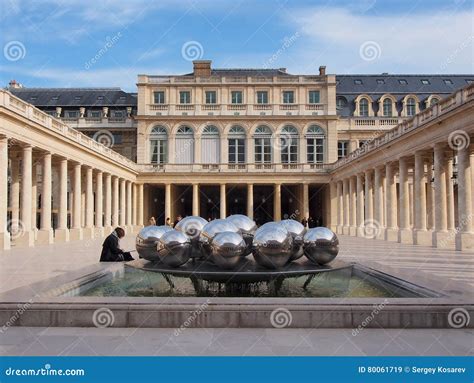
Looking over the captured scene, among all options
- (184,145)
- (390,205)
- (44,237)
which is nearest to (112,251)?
(44,237)

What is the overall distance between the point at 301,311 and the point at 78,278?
18.0ft

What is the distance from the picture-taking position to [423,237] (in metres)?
28.5

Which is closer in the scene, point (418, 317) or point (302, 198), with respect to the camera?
point (418, 317)

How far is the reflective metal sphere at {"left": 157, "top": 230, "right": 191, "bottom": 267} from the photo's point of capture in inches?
428

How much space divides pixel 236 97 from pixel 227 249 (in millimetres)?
Result: 46755

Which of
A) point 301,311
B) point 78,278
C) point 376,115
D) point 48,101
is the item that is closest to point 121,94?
point 48,101

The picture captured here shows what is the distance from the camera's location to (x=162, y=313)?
7574 mm

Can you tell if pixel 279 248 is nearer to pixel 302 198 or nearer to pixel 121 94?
pixel 302 198

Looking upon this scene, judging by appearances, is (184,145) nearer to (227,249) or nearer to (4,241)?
(4,241)

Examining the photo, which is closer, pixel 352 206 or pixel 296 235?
pixel 296 235

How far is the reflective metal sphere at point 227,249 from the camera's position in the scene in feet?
32.7

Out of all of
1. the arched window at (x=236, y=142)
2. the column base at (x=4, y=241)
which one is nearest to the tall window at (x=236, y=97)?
the arched window at (x=236, y=142)

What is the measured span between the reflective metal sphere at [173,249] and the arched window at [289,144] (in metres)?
44.0

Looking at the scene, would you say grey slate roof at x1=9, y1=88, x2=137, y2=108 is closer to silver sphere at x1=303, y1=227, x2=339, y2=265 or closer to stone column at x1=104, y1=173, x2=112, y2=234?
stone column at x1=104, y1=173, x2=112, y2=234
